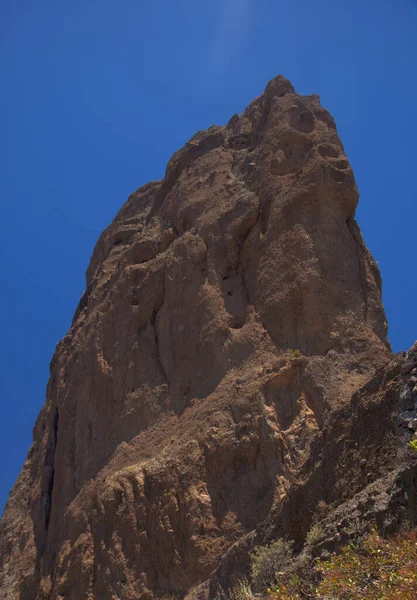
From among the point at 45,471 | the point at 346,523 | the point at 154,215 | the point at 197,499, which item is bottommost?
the point at 346,523

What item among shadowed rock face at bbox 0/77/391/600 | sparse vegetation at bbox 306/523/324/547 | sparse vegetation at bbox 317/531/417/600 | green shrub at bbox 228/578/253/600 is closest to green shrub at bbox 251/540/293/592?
green shrub at bbox 228/578/253/600

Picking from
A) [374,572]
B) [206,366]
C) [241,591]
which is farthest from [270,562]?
[206,366]

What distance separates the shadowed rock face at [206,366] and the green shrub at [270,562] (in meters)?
0.69

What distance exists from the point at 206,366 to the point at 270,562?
10166mm

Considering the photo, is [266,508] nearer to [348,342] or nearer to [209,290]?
[348,342]

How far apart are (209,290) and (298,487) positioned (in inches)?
416

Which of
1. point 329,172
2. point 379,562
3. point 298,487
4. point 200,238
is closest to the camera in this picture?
point 379,562

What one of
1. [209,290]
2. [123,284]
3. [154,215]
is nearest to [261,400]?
[209,290]

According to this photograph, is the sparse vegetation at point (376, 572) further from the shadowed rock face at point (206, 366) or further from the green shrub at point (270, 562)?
the shadowed rock face at point (206, 366)

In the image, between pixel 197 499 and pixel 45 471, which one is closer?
pixel 197 499

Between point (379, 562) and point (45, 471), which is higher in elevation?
point (45, 471)

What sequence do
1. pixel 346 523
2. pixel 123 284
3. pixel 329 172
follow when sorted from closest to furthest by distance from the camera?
pixel 346 523, pixel 329 172, pixel 123 284

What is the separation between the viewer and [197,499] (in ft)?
55.8

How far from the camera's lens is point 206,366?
19.9 meters
